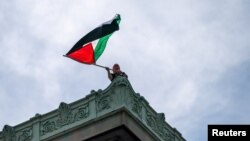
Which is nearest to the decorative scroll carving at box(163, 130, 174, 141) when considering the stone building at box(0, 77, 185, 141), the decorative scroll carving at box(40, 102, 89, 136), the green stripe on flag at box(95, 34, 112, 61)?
the stone building at box(0, 77, 185, 141)

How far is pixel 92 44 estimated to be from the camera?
4859cm

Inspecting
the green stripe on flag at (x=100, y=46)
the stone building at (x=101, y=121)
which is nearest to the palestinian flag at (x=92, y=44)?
the green stripe on flag at (x=100, y=46)

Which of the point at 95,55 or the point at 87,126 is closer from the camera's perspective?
the point at 87,126

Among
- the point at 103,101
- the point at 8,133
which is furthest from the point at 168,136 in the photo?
the point at 8,133

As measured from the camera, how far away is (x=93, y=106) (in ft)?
145

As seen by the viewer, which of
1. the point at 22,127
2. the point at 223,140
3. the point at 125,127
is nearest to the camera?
the point at 223,140

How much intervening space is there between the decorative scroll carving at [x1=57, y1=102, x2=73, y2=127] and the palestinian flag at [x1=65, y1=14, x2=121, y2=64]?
3.60m

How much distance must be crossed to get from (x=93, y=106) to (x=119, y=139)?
240 centimetres

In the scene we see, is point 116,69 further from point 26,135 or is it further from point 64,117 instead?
point 26,135

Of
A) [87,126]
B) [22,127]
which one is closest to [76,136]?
[87,126]

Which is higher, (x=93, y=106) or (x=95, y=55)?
(x=95, y=55)

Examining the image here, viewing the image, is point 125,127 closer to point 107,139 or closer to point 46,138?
point 107,139

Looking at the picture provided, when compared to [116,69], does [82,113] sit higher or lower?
lower

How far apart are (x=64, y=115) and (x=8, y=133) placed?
3274 millimetres
